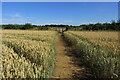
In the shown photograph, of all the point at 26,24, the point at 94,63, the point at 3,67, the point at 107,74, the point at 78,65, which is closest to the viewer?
the point at 3,67

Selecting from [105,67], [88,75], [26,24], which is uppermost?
[26,24]

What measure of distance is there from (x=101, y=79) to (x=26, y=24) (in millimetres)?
82635

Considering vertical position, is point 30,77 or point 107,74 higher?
point 30,77

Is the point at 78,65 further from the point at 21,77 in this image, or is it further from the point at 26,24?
the point at 26,24

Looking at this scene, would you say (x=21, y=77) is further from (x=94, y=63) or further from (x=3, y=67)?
(x=94, y=63)

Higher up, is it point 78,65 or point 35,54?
point 35,54

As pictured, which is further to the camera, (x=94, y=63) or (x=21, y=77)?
(x=94, y=63)

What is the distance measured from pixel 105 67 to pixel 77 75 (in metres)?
1.14

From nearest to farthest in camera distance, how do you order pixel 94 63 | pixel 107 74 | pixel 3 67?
pixel 3 67, pixel 107 74, pixel 94 63

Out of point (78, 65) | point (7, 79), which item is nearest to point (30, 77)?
point (7, 79)

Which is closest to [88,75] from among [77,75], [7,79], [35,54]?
[77,75]

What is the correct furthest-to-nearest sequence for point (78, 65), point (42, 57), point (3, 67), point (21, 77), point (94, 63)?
point (78, 65)
point (94, 63)
point (42, 57)
point (3, 67)
point (21, 77)

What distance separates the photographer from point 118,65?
4301mm

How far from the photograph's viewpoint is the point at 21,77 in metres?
2.77
